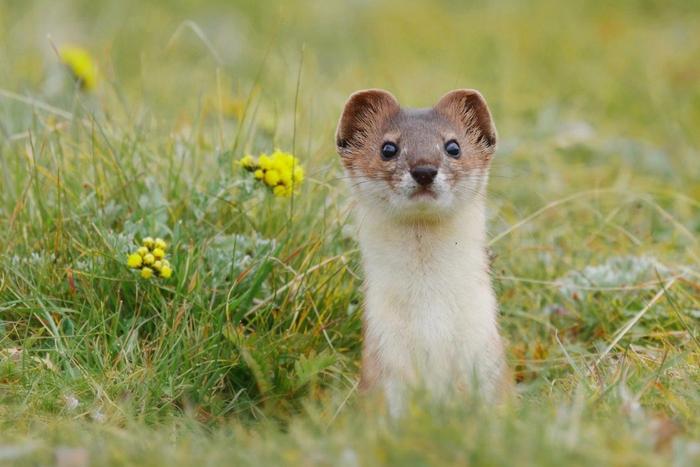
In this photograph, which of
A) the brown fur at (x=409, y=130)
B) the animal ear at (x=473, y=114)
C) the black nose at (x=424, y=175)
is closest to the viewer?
the black nose at (x=424, y=175)

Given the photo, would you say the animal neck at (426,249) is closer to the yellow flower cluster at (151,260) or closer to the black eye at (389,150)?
the black eye at (389,150)

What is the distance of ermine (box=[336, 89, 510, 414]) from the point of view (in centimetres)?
467

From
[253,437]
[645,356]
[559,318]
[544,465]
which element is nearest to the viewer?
[544,465]

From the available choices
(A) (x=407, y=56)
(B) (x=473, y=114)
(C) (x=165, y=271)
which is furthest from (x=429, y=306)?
(A) (x=407, y=56)

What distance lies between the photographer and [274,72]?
924 centimetres

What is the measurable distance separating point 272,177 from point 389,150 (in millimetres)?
704

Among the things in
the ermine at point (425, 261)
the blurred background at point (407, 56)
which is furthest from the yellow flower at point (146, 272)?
the blurred background at point (407, 56)

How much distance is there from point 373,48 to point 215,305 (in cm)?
669

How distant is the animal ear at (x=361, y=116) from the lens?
16.9 ft

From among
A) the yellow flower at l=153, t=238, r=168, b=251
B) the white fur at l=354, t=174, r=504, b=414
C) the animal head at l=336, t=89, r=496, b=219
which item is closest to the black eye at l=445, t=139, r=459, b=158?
the animal head at l=336, t=89, r=496, b=219

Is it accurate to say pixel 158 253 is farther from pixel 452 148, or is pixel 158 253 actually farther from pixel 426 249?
pixel 452 148

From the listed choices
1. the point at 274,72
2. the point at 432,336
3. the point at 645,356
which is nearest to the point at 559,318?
the point at 645,356

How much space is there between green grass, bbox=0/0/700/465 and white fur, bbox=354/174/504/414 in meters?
0.24

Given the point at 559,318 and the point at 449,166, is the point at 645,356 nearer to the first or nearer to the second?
the point at 559,318
